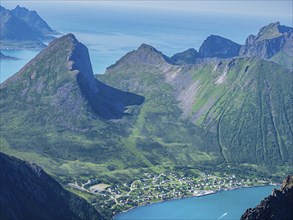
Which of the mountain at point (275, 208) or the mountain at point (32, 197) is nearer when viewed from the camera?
the mountain at point (275, 208)

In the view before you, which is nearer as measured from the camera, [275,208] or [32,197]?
[275,208]

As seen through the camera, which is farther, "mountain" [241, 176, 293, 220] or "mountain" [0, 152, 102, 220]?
"mountain" [0, 152, 102, 220]

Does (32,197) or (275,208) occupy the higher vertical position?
(275,208)

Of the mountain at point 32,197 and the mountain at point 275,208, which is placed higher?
the mountain at point 275,208

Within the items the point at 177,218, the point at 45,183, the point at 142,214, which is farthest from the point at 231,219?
the point at 45,183

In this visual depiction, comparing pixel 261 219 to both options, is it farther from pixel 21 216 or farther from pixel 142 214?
pixel 142 214
